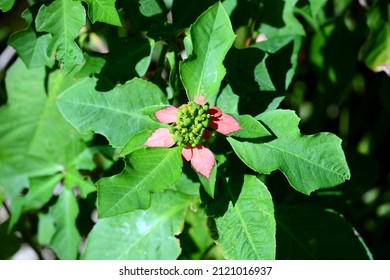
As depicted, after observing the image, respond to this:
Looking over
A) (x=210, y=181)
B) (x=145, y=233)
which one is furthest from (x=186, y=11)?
(x=145, y=233)

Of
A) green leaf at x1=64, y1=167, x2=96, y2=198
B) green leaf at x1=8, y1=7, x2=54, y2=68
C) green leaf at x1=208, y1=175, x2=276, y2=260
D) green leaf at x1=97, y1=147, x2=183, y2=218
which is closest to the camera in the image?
green leaf at x1=97, y1=147, x2=183, y2=218

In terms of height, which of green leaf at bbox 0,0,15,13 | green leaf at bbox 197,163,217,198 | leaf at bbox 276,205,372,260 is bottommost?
leaf at bbox 276,205,372,260

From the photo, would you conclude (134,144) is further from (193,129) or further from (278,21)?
(278,21)

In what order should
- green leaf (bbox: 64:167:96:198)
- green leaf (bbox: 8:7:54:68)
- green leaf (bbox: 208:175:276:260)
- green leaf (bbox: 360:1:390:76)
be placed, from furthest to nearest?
green leaf (bbox: 360:1:390:76) → green leaf (bbox: 64:167:96:198) → green leaf (bbox: 8:7:54:68) → green leaf (bbox: 208:175:276:260)

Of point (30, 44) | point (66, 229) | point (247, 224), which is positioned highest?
point (30, 44)

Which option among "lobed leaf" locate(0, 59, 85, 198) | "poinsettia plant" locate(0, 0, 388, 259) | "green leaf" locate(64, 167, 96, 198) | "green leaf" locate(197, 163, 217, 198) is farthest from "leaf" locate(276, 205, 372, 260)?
"lobed leaf" locate(0, 59, 85, 198)

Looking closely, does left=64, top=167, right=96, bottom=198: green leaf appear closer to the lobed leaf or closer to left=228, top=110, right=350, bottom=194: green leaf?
the lobed leaf

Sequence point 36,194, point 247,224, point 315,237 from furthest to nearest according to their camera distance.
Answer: point 36,194 → point 315,237 → point 247,224
